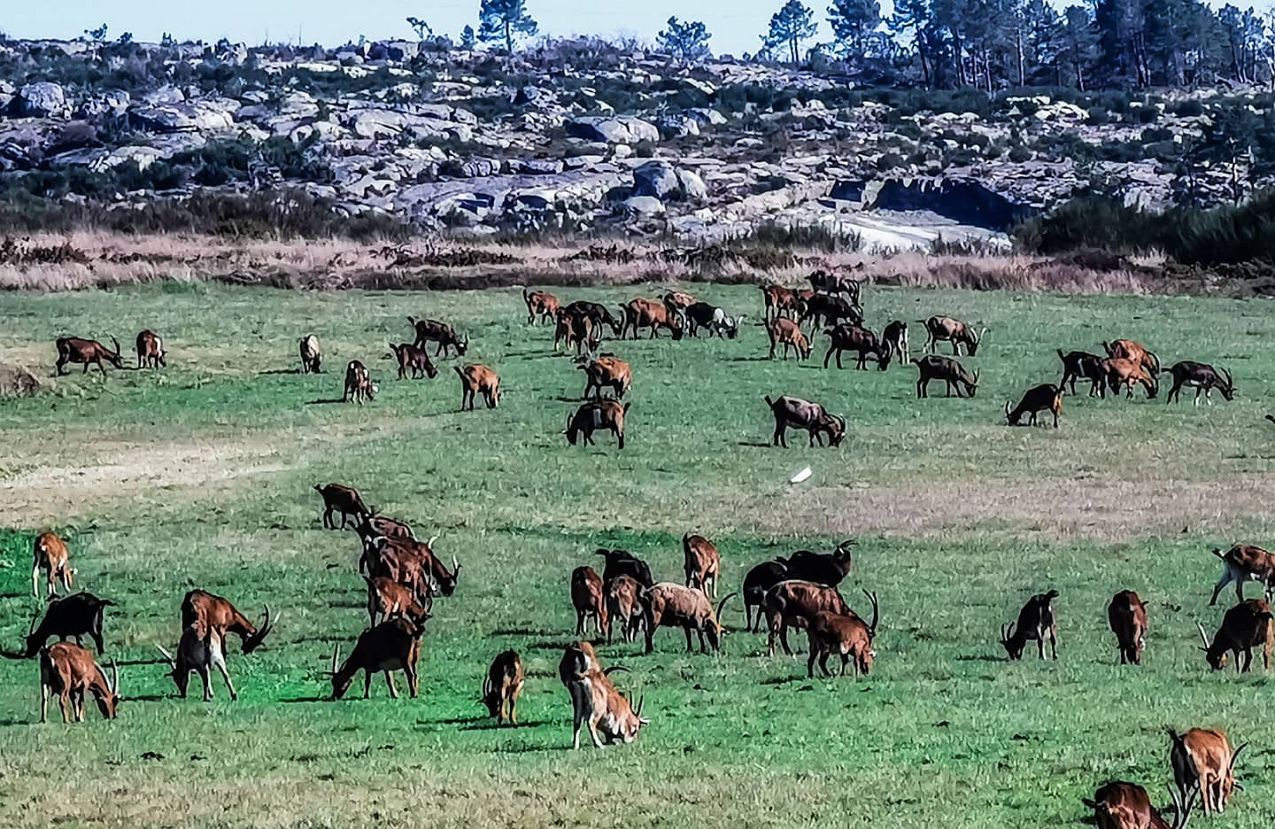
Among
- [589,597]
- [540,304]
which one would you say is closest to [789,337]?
[540,304]

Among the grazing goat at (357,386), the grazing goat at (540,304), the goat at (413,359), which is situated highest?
the grazing goat at (540,304)

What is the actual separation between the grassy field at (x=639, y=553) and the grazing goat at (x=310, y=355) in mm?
609

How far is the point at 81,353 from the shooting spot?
38188 mm

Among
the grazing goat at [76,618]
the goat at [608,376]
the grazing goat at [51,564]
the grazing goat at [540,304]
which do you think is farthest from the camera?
the grazing goat at [540,304]

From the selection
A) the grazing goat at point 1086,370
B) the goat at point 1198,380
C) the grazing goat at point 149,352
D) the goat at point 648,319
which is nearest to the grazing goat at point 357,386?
the grazing goat at point 149,352

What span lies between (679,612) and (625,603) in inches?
24.9

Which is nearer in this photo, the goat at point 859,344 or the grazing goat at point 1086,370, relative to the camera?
Result: the grazing goat at point 1086,370

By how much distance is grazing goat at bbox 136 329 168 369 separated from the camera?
39406 millimetres

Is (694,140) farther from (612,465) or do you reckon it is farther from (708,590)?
(708,590)

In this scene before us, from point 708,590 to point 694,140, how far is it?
340ft

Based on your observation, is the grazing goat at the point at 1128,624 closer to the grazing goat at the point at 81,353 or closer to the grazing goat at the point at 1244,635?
the grazing goat at the point at 1244,635

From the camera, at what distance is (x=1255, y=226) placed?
6303 centimetres

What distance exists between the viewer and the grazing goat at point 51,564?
65.9 feet

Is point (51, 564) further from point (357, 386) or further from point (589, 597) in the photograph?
point (357, 386)
